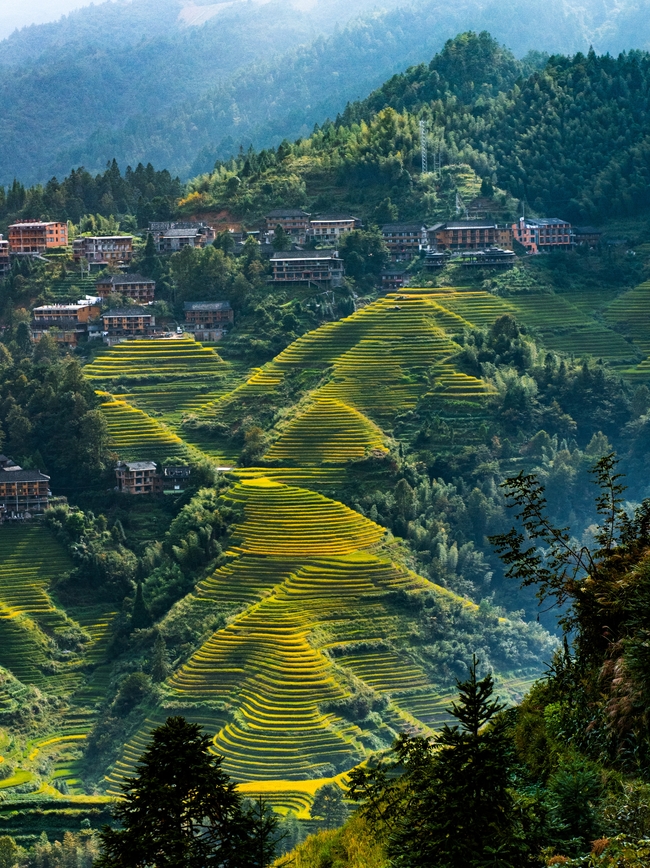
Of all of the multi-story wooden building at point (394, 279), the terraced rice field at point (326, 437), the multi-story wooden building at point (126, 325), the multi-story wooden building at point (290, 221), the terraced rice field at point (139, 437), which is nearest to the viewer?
the terraced rice field at point (326, 437)

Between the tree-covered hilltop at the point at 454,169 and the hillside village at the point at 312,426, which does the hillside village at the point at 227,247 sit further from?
the tree-covered hilltop at the point at 454,169

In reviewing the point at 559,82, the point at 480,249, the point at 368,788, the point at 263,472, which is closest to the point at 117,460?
the point at 263,472

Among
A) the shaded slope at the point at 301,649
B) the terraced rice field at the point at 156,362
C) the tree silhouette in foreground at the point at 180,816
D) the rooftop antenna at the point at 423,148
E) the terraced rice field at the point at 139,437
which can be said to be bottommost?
the shaded slope at the point at 301,649

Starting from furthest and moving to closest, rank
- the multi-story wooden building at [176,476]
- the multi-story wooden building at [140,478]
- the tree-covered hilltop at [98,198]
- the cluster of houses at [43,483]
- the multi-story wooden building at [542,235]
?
the tree-covered hilltop at [98,198], the multi-story wooden building at [542,235], the multi-story wooden building at [140,478], the multi-story wooden building at [176,476], the cluster of houses at [43,483]

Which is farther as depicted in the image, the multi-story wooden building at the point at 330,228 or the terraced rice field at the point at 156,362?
the multi-story wooden building at the point at 330,228

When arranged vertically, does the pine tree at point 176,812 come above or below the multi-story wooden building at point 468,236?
below

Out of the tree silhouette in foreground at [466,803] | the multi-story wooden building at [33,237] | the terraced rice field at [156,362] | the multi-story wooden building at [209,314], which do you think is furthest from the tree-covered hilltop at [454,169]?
the tree silhouette in foreground at [466,803]

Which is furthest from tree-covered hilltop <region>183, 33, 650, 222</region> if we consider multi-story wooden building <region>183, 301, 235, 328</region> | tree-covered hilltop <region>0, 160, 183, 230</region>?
multi-story wooden building <region>183, 301, 235, 328</region>
